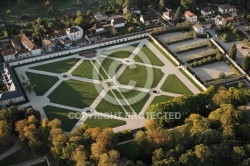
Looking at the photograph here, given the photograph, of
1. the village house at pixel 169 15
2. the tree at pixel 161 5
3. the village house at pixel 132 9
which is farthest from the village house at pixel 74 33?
the tree at pixel 161 5

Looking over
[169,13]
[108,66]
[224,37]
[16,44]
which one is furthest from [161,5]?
[16,44]

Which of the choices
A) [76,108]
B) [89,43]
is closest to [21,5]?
[89,43]

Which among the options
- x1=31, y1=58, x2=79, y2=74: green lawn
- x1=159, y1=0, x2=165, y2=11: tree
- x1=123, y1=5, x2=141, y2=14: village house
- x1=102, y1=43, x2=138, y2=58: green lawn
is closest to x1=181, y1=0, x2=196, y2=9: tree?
x1=159, y1=0, x2=165, y2=11: tree

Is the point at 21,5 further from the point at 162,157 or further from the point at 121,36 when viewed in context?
the point at 162,157

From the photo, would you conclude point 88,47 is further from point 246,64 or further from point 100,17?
point 246,64

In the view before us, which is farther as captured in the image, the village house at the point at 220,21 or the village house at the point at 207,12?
the village house at the point at 207,12

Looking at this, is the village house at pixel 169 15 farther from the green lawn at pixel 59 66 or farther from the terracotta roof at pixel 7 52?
the terracotta roof at pixel 7 52
